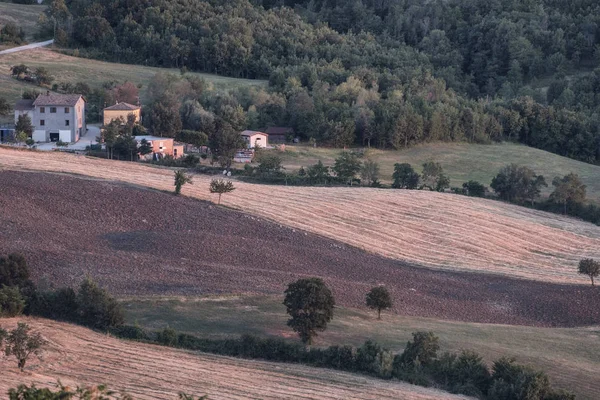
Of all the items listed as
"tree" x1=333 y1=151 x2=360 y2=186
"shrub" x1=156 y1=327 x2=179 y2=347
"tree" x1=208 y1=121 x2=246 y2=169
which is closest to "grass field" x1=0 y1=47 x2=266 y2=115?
"tree" x1=208 y1=121 x2=246 y2=169

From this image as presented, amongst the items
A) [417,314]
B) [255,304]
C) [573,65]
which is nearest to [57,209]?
[255,304]

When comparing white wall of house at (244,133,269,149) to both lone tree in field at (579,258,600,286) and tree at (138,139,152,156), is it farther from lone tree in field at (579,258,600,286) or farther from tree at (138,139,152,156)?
lone tree in field at (579,258,600,286)

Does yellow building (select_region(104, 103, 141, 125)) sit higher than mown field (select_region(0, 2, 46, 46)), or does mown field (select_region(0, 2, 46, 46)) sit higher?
mown field (select_region(0, 2, 46, 46))

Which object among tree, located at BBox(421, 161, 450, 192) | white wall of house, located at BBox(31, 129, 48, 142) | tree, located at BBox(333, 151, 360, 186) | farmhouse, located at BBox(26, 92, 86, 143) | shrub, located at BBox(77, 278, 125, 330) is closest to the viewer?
shrub, located at BBox(77, 278, 125, 330)

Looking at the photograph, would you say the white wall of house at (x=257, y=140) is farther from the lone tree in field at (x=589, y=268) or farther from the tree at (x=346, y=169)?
the lone tree in field at (x=589, y=268)

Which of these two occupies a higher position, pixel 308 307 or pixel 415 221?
pixel 415 221

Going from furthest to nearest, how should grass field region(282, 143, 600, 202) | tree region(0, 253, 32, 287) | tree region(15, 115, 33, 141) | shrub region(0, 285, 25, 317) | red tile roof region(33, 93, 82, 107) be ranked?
1. red tile roof region(33, 93, 82, 107)
2. grass field region(282, 143, 600, 202)
3. tree region(15, 115, 33, 141)
4. tree region(0, 253, 32, 287)
5. shrub region(0, 285, 25, 317)

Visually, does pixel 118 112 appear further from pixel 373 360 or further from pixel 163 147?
pixel 373 360

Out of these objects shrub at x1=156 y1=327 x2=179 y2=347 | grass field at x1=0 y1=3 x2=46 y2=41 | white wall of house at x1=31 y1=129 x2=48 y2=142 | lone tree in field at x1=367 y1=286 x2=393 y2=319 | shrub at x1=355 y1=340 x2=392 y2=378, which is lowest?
shrub at x1=156 y1=327 x2=179 y2=347

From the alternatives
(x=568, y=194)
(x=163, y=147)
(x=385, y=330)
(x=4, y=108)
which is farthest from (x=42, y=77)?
(x=385, y=330)
